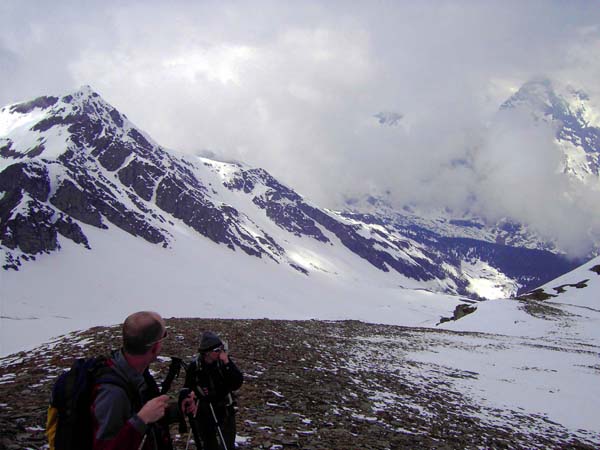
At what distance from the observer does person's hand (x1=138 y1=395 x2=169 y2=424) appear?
4277mm

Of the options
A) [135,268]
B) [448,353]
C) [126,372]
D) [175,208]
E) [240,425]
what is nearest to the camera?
[126,372]

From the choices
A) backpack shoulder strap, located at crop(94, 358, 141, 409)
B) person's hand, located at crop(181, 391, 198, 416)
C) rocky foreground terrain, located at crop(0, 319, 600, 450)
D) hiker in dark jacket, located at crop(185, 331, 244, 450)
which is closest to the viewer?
backpack shoulder strap, located at crop(94, 358, 141, 409)

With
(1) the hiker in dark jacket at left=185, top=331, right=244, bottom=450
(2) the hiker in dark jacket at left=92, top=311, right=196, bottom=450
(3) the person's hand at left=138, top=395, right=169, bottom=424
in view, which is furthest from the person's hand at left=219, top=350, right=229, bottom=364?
(3) the person's hand at left=138, top=395, right=169, bottom=424

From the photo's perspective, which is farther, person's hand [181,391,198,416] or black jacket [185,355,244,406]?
black jacket [185,355,244,406]

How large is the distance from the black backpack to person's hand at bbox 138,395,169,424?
372 mm

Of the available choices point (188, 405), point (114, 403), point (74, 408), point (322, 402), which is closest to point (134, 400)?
point (114, 403)

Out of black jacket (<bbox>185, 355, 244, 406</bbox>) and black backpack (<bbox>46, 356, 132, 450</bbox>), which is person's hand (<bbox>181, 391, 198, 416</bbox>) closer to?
black backpack (<bbox>46, 356, 132, 450</bbox>)

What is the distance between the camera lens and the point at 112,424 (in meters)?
4.19

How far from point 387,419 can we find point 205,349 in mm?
7443

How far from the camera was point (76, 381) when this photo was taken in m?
4.26

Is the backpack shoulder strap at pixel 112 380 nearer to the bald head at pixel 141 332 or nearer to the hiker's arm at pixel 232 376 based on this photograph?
the bald head at pixel 141 332

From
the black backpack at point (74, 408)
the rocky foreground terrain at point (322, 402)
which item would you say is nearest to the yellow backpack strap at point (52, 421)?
the black backpack at point (74, 408)

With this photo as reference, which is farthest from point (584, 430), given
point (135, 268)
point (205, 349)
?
point (135, 268)

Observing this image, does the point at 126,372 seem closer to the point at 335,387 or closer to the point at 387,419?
the point at 387,419
